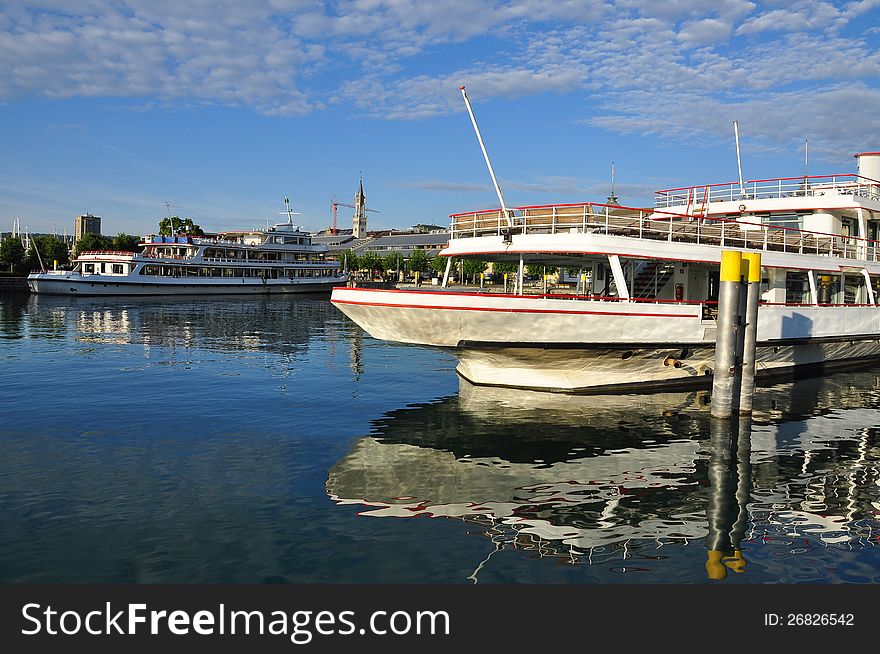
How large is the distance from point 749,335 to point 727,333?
1.14 meters

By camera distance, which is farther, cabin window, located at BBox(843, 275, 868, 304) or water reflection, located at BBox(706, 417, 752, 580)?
cabin window, located at BBox(843, 275, 868, 304)

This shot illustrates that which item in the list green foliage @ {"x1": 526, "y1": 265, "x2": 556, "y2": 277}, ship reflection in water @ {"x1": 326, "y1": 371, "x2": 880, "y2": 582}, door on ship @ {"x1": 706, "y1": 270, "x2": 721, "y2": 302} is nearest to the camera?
ship reflection in water @ {"x1": 326, "y1": 371, "x2": 880, "y2": 582}

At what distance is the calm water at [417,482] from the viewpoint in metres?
8.52

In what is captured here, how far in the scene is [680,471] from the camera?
12.8m

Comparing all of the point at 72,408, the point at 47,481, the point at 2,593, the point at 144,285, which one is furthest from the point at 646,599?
the point at 144,285

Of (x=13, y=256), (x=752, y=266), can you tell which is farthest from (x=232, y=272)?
(x=752, y=266)

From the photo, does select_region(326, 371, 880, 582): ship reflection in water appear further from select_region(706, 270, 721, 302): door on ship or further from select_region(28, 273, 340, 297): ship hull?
select_region(28, 273, 340, 297): ship hull

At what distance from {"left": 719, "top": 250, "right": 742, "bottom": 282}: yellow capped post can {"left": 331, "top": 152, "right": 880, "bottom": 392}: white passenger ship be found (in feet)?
8.26

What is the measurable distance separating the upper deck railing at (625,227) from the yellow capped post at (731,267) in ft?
9.58

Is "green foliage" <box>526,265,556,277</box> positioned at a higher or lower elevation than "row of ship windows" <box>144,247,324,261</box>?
lower

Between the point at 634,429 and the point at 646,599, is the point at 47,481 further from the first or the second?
the point at 634,429

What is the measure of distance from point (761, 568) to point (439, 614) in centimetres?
412

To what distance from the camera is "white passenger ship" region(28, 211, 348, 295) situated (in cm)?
7306

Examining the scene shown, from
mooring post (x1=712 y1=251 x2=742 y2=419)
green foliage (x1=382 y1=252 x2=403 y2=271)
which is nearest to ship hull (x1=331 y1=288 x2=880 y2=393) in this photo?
mooring post (x1=712 y1=251 x2=742 y2=419)
